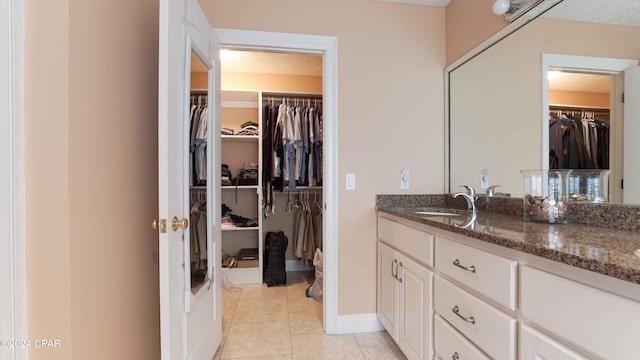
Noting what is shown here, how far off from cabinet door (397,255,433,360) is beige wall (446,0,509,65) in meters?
1.51

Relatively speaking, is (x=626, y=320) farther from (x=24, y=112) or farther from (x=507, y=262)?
(x=24, y=112)

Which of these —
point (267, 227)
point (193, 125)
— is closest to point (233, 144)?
point (267, 227)

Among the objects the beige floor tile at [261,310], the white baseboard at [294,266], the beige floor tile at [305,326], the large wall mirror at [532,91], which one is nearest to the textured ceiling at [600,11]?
the large wall mirror at [532,91]

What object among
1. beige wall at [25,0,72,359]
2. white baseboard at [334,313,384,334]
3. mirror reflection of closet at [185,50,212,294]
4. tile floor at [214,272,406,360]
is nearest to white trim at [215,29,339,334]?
white baseboard at [334,313,384,334]

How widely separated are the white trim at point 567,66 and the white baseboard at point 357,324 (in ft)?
4.79

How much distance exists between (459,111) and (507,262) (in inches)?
56.7

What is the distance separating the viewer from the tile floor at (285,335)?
1708 millimetres

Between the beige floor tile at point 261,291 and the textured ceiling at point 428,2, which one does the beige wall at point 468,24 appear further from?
the beige floor tile at point 261,291

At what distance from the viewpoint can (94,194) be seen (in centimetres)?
97

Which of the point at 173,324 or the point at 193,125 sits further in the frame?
the point at 193,125

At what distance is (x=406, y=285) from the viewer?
1.52 meters

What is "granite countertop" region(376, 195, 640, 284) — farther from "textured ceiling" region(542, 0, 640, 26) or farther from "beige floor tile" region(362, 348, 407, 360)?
"beige floor tile" region(362, 348, 407, 360)

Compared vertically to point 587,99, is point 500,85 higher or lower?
higher

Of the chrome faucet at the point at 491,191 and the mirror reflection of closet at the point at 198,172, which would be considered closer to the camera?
the mirror reflection of closet at the point at 198,172
